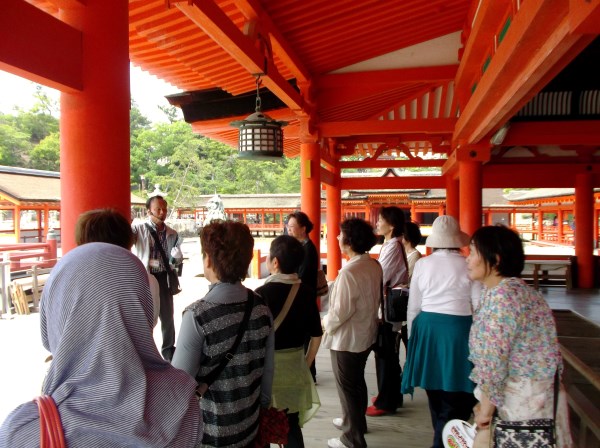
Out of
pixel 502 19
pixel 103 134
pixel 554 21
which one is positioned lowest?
pixel 103 134

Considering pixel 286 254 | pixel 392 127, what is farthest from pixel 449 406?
pixel 392 127

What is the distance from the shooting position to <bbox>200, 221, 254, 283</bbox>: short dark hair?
1.68 meters

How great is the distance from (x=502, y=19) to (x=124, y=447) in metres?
3.80

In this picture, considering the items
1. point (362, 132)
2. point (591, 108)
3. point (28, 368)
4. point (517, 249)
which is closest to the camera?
point (517, 249)

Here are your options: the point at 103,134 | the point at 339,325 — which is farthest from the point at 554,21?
the point at 103,134

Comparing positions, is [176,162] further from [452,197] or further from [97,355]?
[97,355]

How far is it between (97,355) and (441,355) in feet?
6.44

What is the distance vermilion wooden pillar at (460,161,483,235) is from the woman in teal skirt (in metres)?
3.25

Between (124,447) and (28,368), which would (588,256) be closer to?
(28,368)

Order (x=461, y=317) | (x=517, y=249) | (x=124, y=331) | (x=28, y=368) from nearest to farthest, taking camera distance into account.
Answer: (x=124, y=331)
(x=517, y=249)
(x=461, y=317)
(x=28, y=368)

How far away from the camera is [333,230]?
1064 cm

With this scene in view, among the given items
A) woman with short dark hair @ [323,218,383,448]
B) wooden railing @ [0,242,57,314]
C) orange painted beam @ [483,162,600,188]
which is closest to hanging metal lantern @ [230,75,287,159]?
woman with short dark hair @ [323,218,383,448]

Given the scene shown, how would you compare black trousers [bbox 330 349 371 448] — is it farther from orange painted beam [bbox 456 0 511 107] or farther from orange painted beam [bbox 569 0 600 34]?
orange painted beam [bbox 456 0 511 107]

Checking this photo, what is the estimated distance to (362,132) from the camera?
23.0 ft
